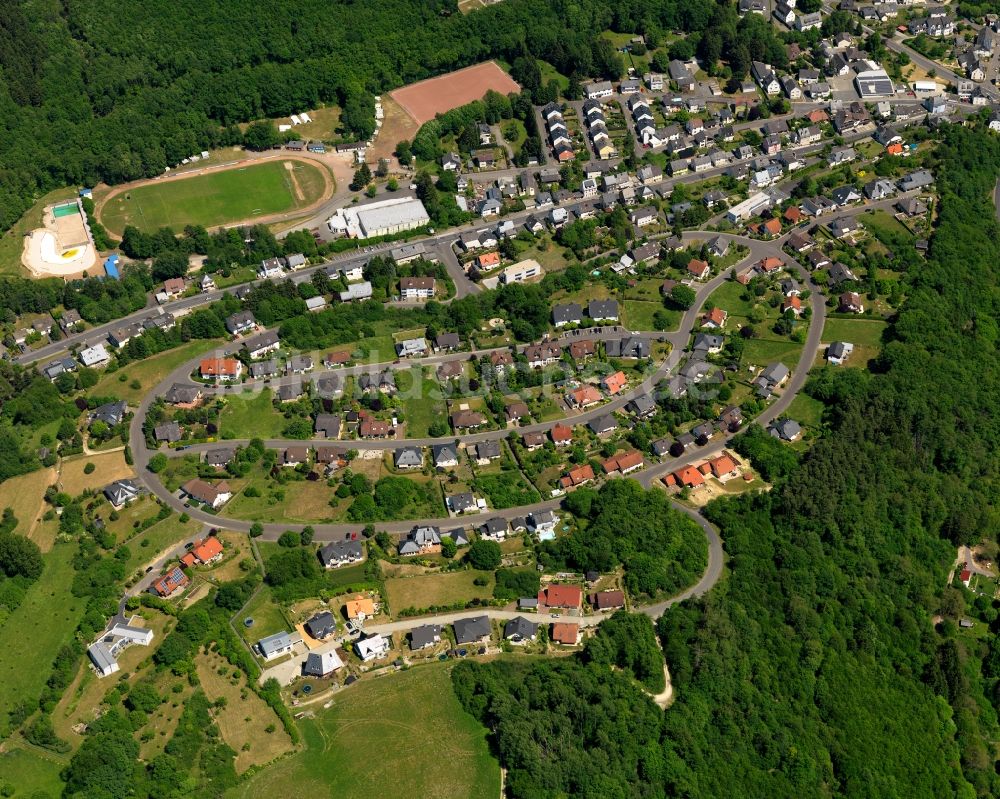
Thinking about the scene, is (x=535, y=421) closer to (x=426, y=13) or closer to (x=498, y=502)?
(x=498, y=502)

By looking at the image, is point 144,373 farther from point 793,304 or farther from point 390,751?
point 793,304

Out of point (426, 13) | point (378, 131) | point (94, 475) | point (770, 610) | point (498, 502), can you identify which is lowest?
point (770, 610)

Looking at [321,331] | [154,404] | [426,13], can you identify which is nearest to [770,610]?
[321,331]

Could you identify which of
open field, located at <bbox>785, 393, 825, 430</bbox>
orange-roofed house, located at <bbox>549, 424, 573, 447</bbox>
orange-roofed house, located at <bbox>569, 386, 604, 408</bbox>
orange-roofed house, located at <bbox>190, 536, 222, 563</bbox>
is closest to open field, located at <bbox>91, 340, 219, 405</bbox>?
orange-roofed house, located at <bbox>190, 536, 222, 563</bbox>

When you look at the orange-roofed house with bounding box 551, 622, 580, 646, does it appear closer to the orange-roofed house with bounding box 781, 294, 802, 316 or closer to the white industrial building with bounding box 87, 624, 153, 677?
the white industrial building with bounding box 87, 624, 153, 677

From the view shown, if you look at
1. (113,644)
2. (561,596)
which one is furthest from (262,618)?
(561,596)
